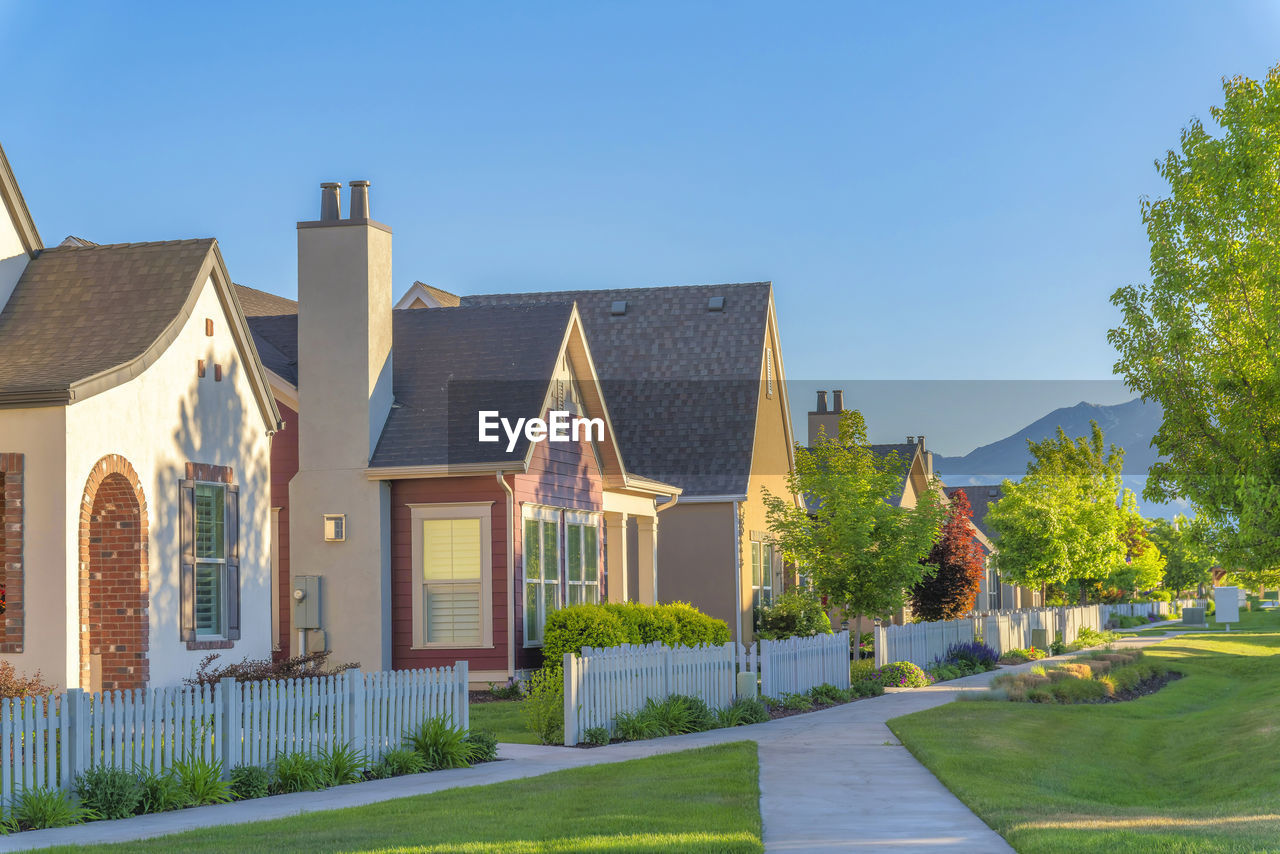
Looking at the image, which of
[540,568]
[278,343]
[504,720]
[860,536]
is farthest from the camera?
[860,536]

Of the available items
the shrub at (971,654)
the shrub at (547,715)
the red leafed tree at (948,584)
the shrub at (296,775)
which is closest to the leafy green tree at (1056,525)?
the red leafed tree at (948,584)

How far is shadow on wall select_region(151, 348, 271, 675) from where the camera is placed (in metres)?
16.9

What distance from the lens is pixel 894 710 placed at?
21422 millimetres

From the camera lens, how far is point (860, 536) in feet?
94.2

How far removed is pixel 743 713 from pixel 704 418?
14.3 m

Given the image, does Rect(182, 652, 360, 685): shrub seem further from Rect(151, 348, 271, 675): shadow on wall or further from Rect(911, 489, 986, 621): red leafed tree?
Rect(911, 489, 986, 621): red leafed tree

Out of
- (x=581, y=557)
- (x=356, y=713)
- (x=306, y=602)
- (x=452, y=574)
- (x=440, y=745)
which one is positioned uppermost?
(x=581, y=557)

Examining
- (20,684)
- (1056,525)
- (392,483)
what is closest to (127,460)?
(20,684)

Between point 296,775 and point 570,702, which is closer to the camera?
point 296,775

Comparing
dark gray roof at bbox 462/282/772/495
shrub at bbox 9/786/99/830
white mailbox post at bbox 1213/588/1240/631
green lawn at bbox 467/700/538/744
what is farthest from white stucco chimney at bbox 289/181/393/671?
white mailbox post at bbox 1213/588/1240/631

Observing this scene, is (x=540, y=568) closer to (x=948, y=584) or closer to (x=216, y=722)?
(x=216, y=722)

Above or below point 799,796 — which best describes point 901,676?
below

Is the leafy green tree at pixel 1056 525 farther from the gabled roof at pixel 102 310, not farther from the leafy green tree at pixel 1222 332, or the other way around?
the gabled roof at pixel 102 310

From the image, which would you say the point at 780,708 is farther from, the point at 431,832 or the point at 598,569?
the point at 431,832
